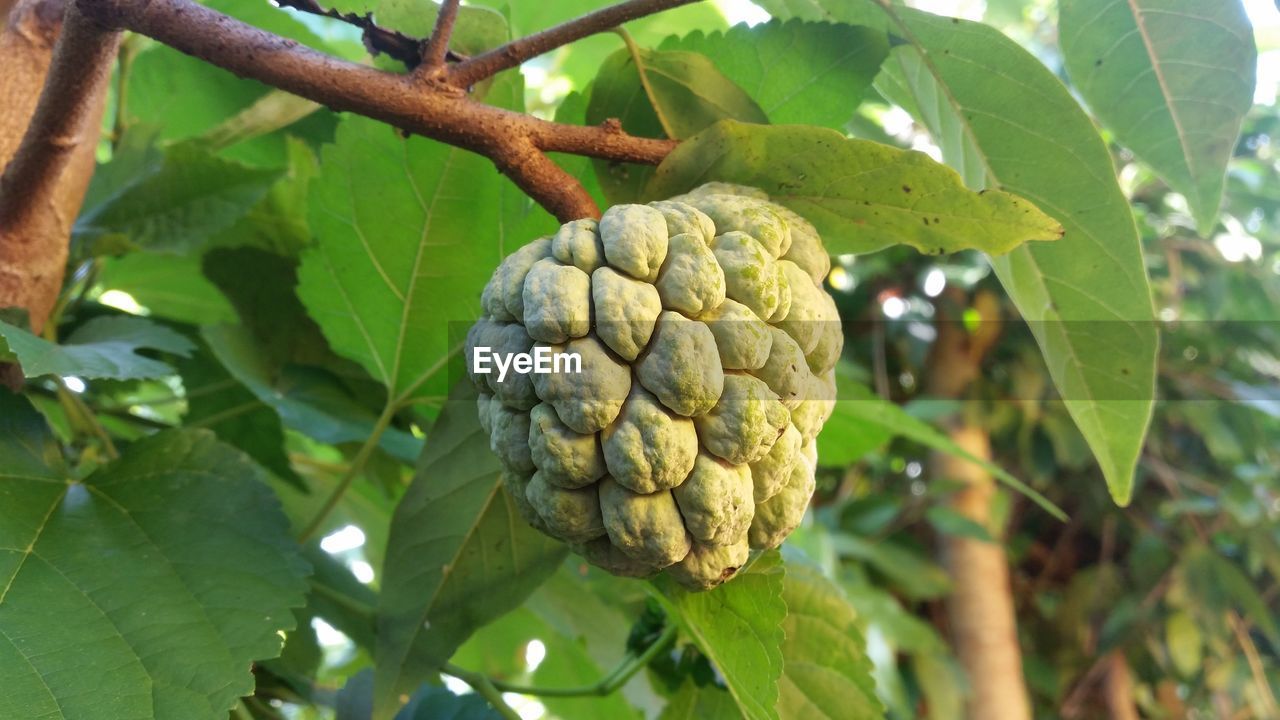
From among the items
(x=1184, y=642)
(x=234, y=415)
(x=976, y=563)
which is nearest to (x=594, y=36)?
(x=234, y=415)

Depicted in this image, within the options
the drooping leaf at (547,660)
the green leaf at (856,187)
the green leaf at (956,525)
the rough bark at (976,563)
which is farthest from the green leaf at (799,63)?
the green leaf at (956,525)

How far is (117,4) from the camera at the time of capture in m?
0.68

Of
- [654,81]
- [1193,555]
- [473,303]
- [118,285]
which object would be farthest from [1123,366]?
[1193,555]

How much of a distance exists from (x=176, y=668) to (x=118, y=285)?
2.64 ft

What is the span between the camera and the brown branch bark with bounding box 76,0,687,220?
70 cm

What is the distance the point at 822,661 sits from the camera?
917 mm

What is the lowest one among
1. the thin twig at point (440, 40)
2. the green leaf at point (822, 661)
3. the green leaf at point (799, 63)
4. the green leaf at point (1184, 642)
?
the green leaf at point (1184, 642)

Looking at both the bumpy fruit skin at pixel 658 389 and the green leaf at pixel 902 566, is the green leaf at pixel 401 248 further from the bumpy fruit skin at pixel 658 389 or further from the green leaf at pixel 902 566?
the green leaf at pixel 902 566

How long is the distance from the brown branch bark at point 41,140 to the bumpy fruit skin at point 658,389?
395 millimetres

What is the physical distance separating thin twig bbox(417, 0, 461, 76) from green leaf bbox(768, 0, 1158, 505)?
15.5 inches

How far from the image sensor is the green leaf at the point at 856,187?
687mm

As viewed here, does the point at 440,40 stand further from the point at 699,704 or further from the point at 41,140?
the point at 699,704

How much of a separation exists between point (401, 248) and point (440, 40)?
29 centimetres

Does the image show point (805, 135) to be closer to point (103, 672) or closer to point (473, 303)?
point (473, 303)
